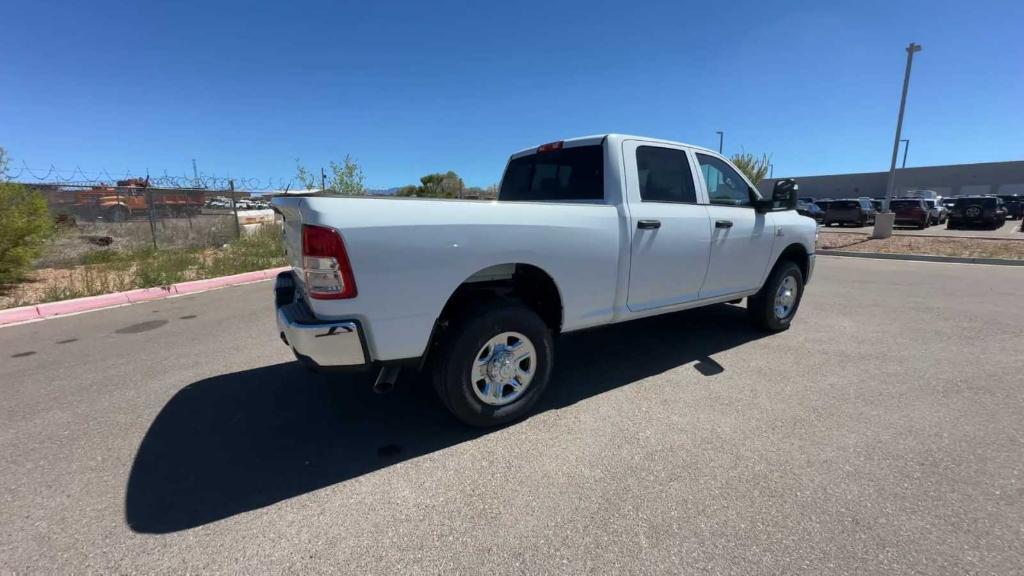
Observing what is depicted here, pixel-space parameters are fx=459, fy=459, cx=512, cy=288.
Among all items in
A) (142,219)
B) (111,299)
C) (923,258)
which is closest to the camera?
(111,299)

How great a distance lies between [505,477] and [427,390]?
4.42ft

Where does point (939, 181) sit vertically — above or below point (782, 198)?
above

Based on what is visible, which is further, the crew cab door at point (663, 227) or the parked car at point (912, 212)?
the parked car at point (912, 212)

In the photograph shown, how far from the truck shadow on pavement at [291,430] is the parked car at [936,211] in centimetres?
3061

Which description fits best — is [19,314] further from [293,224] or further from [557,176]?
[557,176]

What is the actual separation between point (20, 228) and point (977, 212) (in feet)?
115

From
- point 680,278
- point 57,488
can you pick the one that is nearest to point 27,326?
point 57,488

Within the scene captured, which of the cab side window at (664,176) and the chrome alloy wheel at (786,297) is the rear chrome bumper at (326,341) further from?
the chrome alloy wheel at (786,297)

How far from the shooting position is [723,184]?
4523 mm

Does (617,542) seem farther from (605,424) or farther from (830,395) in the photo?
(830,395)

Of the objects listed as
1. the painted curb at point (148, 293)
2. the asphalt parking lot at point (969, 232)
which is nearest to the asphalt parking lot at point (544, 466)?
the painted curb at point (148, 293)

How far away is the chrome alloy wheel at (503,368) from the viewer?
298 cm

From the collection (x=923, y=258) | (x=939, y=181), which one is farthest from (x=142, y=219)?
(x=939, y=181)

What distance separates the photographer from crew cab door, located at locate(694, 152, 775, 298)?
13.9 ft
